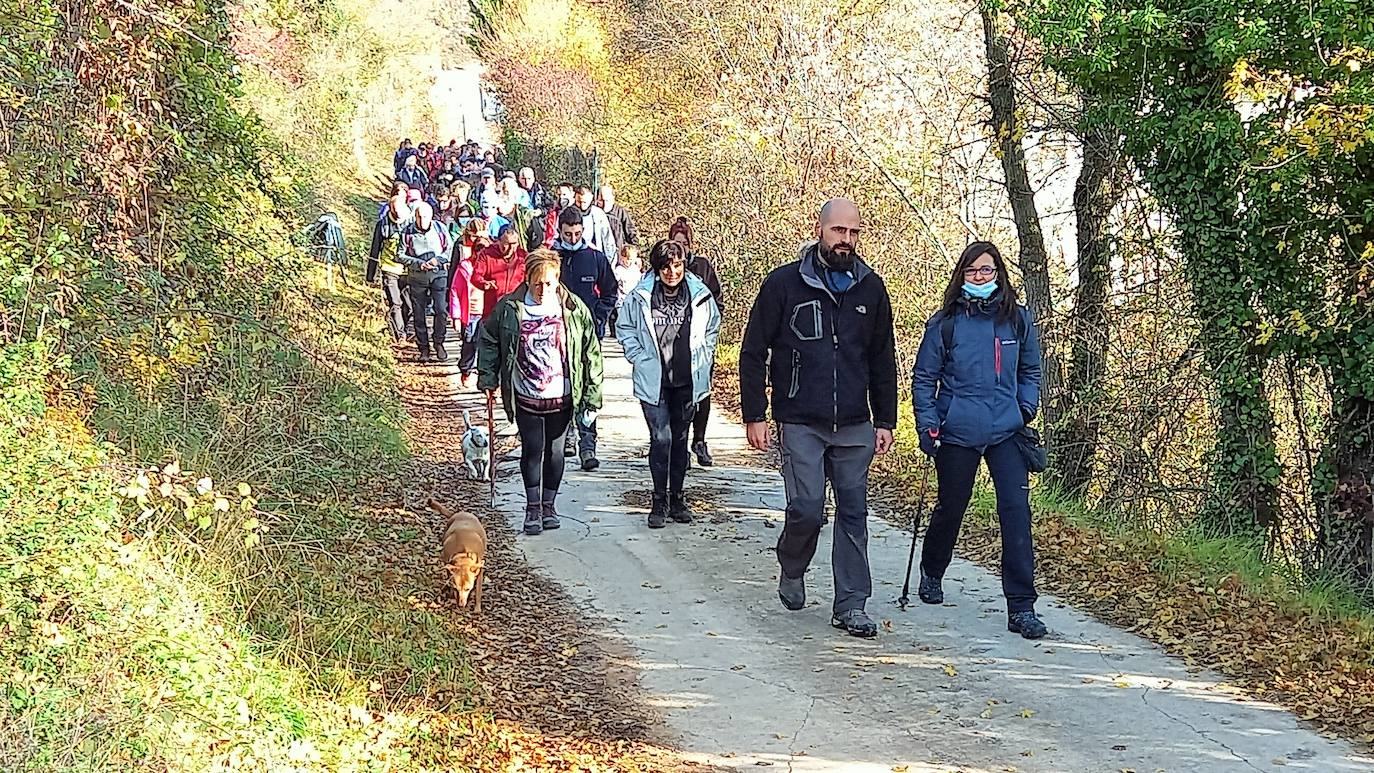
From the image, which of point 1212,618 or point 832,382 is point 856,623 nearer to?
point 832,382

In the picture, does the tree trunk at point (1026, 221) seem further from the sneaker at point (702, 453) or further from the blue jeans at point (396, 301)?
the blue jeans at point (396, 301)

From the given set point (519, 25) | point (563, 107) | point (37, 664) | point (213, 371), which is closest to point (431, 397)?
point (213, 371)

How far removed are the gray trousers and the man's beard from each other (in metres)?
0.82

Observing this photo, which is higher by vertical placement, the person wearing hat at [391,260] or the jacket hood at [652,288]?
the person wearing hat at [391,260]

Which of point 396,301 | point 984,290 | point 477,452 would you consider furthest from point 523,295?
point 396,301

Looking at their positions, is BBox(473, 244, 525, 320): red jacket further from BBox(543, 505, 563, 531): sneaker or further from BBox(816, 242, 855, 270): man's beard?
BBox(816, 242, 855, 270): man's beard

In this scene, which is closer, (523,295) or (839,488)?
(839,488)

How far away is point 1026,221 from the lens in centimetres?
1007

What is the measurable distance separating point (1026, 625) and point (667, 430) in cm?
301

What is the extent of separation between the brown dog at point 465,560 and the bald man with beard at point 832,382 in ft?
5.46

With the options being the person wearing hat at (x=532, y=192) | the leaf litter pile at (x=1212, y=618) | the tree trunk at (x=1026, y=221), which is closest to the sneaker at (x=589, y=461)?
the leaf litter pile at (x=1212, y=618)

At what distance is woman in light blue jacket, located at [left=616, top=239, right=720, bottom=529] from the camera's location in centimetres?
871

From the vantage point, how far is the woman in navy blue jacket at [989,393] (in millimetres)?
6684

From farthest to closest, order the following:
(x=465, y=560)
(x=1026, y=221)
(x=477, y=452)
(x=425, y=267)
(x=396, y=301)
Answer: (x=396, y=301), (x=425, y=267), (x=477, y=452), (x=1026, y=221), (x=465, y=560)
